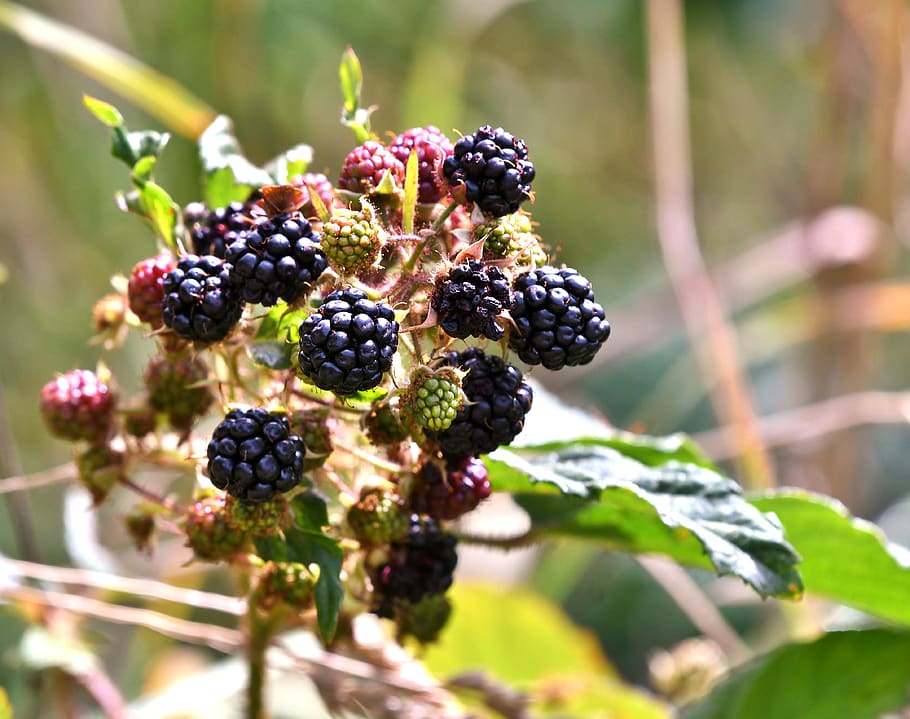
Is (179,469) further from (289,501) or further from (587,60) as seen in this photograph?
(587,60)

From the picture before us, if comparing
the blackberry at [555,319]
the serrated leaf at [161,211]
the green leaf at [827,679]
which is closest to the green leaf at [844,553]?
the green leaf at [827,679]

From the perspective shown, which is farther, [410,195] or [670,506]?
[670,506]

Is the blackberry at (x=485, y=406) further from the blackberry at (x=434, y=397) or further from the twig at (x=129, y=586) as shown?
the twig at (x=129, y=586)

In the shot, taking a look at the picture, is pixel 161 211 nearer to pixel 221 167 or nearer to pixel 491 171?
pixel 221 167

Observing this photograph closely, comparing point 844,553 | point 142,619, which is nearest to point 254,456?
point 142,619

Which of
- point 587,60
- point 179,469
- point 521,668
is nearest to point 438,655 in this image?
point 521,668
